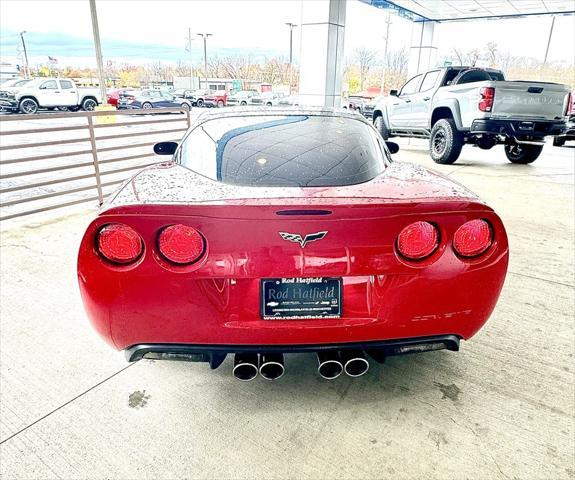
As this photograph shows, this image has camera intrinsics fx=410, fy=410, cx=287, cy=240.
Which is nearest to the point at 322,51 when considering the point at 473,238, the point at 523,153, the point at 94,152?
the point at 523,153

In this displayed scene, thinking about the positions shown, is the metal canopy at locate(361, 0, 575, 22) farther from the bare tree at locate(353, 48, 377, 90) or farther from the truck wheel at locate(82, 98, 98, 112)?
the bare tree at locate(353, 48, 377, 90)

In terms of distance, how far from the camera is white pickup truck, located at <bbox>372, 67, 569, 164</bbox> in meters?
6.99

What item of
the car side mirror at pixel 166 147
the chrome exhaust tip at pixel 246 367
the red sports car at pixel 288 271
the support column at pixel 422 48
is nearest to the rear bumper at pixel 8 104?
the support column at pixel 422 48

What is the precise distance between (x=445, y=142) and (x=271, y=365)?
7.66 meters

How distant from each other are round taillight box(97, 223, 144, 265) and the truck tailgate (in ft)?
23.6

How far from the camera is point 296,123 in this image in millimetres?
2527

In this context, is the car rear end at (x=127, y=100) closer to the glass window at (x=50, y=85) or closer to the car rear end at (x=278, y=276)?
the glass window at (x=50, y=85)

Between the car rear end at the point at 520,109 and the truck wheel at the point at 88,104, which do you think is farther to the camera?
the truck wheel at the point at 88,104

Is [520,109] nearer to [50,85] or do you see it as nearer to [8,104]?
[50,85]

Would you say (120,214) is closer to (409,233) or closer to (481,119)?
(409,233)

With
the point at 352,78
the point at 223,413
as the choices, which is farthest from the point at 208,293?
the point at 352,78

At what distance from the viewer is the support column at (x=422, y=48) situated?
19.7m

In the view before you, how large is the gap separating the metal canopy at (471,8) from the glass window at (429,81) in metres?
6.57

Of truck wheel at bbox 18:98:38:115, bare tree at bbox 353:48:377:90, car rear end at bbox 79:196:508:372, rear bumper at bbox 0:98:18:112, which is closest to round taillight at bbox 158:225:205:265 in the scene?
car rear end at bbox 79:196:508:372
